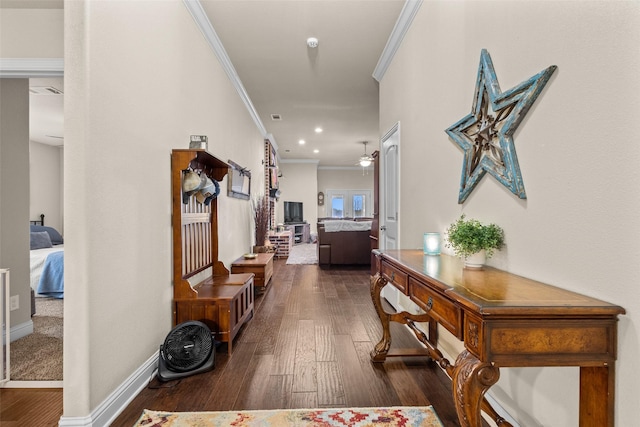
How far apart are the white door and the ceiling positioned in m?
0.99

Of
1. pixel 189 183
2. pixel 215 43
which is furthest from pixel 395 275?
pixel 215 43

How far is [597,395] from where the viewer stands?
1020 millimetres

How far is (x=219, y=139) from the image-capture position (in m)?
3.60

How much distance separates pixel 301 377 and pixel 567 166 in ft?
6.24

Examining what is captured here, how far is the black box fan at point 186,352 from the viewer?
2.05 meters

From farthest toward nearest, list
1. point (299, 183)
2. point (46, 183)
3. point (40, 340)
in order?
point (299, 183)
point (46, 183)
point (40, 340)

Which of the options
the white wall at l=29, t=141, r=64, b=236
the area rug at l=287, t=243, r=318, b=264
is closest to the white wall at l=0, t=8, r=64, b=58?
the area rug at l=287, t=243, r=318, b=264

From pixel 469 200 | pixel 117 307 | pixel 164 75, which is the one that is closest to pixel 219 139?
pixel 164 75

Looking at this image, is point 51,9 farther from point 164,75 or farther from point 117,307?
point 117,307

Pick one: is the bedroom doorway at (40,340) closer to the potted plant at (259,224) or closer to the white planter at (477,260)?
the white planter at (477,260)

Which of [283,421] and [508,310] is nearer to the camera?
[508,310]

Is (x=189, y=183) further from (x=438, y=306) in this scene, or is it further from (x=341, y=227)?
(x=341, y=227)

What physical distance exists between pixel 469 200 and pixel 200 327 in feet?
6.57

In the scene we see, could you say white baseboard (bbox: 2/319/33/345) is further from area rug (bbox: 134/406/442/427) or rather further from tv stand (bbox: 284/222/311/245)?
tv stand (bbox: 284/222/311/245)
